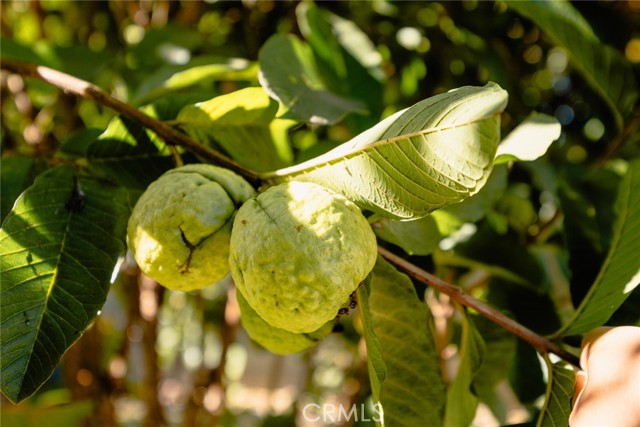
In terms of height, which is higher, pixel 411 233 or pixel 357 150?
pixel 357 150

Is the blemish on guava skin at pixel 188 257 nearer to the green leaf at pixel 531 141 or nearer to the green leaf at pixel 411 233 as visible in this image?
the green leaf at pixel 411 233

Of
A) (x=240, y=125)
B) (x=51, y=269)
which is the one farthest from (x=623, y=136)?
(x=51, y=269)

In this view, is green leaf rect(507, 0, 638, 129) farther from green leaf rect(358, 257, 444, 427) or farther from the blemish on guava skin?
the blemish on guava skin

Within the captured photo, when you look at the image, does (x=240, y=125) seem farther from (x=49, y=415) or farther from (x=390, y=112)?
(x=49, y=415)

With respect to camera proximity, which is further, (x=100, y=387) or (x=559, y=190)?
(x=100, y=387)

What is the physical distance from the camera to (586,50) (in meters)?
1.01

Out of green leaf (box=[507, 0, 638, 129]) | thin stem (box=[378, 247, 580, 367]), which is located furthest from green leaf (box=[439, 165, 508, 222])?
green leaf (box=[507, 0, 638, 129])

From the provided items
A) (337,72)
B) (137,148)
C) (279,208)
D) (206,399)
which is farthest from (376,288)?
(206,399)

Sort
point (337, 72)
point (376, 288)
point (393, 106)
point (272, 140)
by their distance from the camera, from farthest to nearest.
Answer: point (393, 106) < point (337, 72) < point (272, 140) < point (376, 288)

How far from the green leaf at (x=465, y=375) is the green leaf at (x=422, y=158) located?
0.83ft

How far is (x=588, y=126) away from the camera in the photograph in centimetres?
160

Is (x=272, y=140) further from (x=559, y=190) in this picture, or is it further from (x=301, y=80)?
(x=559, y=190)

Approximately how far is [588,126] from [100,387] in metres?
1.49

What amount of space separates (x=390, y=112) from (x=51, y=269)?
78cm
